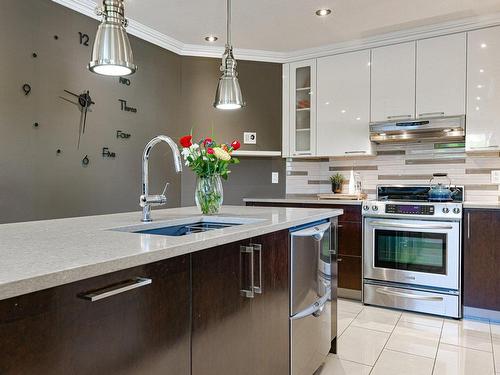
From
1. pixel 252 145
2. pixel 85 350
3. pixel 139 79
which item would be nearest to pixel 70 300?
pixel 85 350

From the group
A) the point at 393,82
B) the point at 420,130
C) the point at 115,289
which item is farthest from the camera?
the point at 393,82

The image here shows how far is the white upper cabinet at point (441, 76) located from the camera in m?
3.20

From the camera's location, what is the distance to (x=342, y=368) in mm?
2201

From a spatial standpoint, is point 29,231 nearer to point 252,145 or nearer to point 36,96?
point 36,96

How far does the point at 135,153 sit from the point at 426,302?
278 cm

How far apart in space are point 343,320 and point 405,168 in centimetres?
169

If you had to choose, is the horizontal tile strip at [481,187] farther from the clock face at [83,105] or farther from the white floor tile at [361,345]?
the clock face at [83,105]

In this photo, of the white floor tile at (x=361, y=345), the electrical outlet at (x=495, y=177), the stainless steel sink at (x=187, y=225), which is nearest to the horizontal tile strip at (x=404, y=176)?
the electrical outlet at (x=495, y=177)

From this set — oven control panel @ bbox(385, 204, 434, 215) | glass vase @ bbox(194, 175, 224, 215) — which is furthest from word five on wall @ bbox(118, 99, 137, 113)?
oven control panel @ bbox(385, 204, 434, 215)

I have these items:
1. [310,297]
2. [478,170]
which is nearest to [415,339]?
[310,297]

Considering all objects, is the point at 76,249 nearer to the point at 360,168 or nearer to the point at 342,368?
the point at 342,368

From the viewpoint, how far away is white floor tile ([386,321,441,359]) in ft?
7.95

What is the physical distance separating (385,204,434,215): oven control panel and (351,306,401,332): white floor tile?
846mm

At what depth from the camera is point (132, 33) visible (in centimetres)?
328
